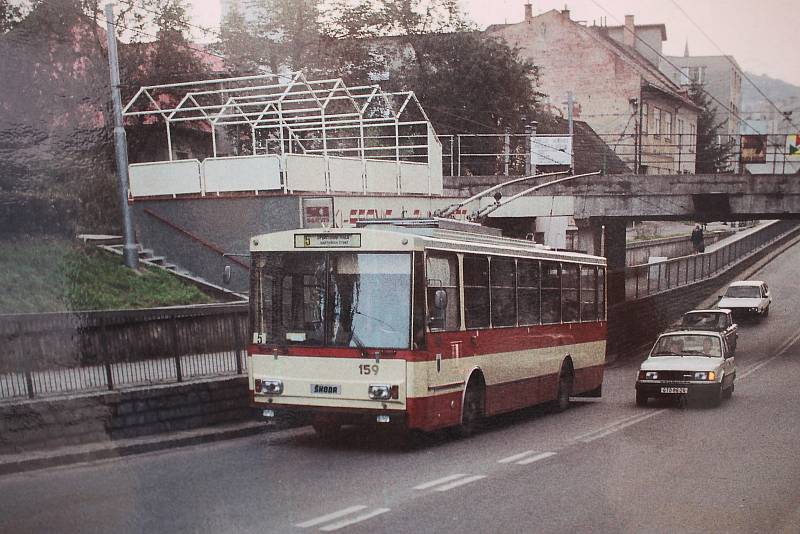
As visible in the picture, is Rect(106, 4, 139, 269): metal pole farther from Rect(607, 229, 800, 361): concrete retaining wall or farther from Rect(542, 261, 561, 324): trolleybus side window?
Rect(607, 229, 800, 361): concrete retaining wall

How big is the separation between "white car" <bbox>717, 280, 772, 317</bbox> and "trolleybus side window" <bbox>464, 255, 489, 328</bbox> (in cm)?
3253

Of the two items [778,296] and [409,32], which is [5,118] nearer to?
[409,32]

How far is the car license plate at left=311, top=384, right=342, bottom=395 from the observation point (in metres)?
12.6

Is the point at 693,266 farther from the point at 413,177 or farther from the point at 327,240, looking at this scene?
the point at 327,240

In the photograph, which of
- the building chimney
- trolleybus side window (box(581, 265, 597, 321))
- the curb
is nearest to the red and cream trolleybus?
the curb

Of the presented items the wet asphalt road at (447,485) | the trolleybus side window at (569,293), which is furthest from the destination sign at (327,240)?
the trolleybus side window at (569,293)

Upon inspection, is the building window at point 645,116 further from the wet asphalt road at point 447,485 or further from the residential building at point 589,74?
the wet asphalt road at point 447,485

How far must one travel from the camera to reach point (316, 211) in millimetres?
24094

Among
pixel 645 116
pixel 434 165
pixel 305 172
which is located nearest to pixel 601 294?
pixel 305 172

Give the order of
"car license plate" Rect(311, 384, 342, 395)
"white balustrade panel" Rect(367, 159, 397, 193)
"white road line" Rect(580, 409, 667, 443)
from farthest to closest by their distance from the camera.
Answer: "white balustrade panel" Rect(367, 159, 397, 193) → "white road line" Rect(580, 409, 667, 443) → "car license plate" Rect(311, 384, 342, 395)

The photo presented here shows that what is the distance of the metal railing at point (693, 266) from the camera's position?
39.3m

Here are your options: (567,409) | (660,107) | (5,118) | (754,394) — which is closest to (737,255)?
(660,107)

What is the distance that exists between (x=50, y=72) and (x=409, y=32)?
29.1 metres

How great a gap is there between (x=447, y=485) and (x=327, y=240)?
406 cm
